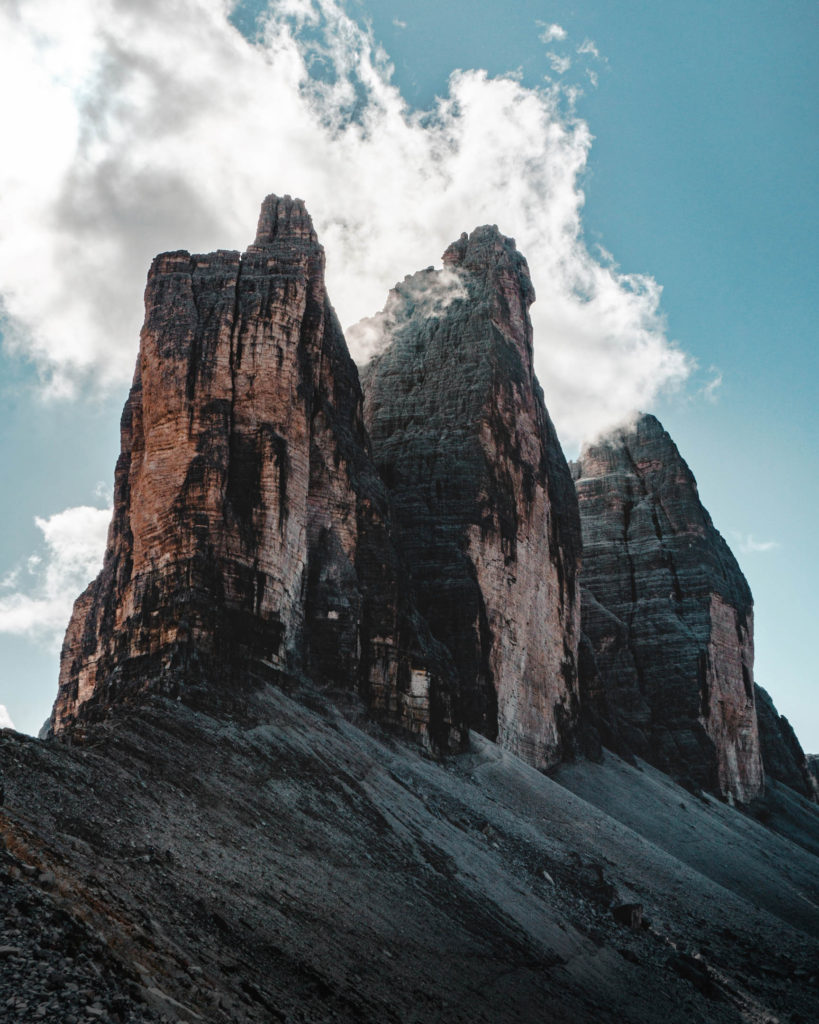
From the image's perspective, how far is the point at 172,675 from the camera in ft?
122

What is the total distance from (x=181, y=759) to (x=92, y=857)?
427 inches

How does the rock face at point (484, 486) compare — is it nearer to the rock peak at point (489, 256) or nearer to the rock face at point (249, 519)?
the rock peak at point (489, 256)

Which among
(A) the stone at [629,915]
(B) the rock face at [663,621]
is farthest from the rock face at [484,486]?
(A) the stone at [629,915]

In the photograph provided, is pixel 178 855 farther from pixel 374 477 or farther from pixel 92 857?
pixel 374 477

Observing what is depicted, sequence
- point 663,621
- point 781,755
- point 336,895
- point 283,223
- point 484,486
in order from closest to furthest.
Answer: point 336,895
point 283,223
point 484,486
point 663,621
point 781,755

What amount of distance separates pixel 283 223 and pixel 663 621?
5595 centimetres

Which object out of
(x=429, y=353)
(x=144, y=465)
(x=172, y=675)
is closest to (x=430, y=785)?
(x=172, y=675)

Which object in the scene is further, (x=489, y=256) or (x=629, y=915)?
(x=489, y=256)

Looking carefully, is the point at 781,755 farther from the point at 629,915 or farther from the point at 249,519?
the point at 249,519

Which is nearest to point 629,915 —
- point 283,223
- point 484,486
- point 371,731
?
point 371,731

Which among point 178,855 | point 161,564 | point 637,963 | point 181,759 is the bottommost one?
point 637,963

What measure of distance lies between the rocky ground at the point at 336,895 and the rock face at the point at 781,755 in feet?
202

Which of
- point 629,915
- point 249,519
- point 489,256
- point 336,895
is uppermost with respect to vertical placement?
point 489,256

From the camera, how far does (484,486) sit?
66.3 m
